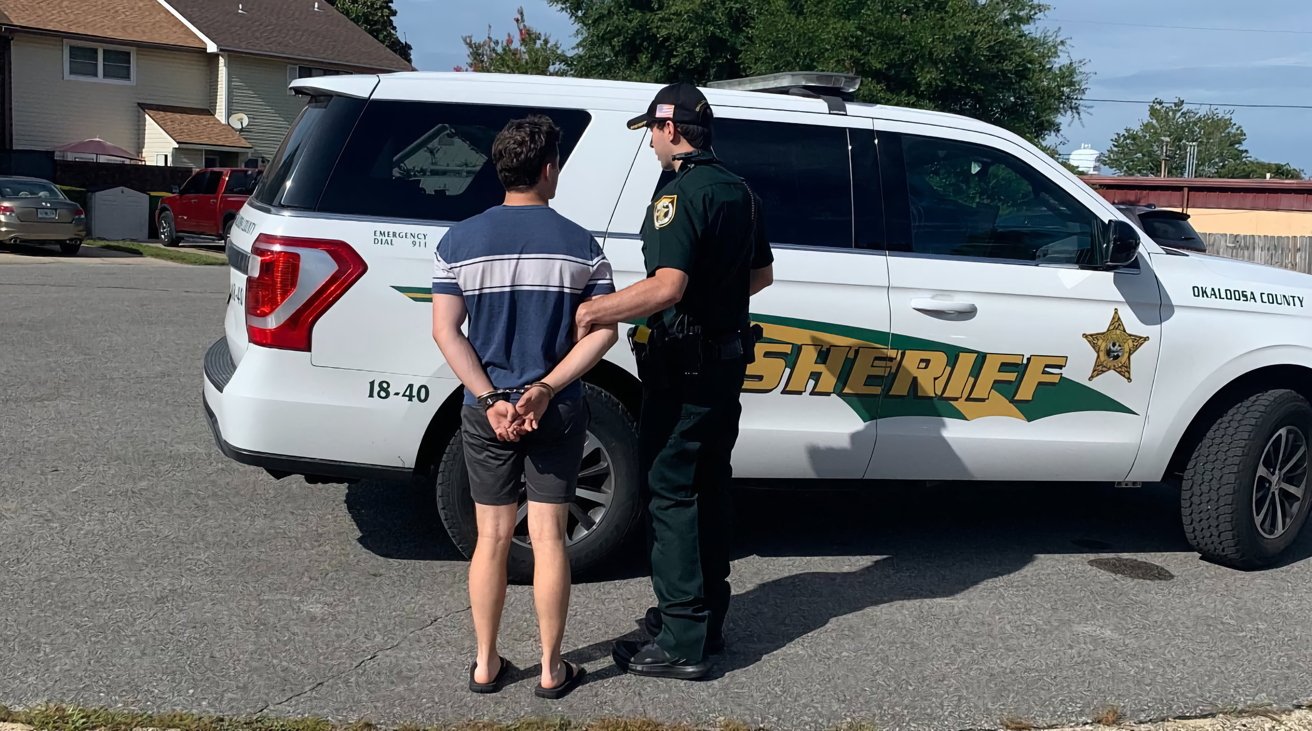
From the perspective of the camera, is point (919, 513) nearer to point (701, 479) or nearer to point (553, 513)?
point (701, 479)

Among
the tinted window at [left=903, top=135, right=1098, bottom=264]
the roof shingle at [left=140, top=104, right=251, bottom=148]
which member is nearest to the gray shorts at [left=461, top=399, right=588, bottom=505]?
the tinted window at [left=903, top=135, right=1098, bottom=264]

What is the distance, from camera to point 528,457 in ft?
13.0

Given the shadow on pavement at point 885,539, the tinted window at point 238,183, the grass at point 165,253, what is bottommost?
the grass at point 165,253

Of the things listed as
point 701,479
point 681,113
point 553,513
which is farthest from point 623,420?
point 681,113

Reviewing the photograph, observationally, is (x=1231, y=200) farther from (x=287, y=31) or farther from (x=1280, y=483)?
(x=1280, y=483)

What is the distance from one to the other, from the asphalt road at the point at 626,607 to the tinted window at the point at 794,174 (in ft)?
3.95

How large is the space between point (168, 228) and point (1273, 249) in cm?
2256

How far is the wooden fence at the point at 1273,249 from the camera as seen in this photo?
73.2 ft

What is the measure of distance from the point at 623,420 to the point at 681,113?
1.35 meters

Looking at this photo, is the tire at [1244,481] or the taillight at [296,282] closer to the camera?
the taillight at [296,282]

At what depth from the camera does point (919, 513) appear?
6.52 m

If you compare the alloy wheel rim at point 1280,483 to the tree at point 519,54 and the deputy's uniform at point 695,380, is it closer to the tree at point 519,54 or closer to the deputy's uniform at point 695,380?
the deputy's uniform at point 695,380

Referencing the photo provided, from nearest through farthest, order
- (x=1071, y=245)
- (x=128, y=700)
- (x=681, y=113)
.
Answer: (x=128, y=700) < (x=681, y=113) < (x=1071, y=245)

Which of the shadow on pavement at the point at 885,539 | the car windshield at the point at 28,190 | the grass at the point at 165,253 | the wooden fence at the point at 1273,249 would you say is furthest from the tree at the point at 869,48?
the shadow on pavement at the point at 885,539
